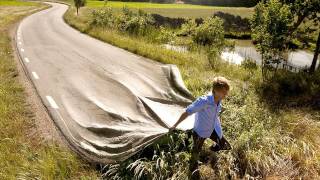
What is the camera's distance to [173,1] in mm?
109188

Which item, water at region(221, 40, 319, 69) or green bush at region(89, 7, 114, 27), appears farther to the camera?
green bush at region(89, 7, 114, 27)

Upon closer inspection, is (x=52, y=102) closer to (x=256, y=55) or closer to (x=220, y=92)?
A: (x=220, y=92)

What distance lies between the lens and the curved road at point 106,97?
6.39 meters

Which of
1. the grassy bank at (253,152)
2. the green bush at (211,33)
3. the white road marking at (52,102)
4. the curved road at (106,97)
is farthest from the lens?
the green bush at (211,33)

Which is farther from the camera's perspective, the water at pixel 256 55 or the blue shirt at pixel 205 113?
the water at pixel 256 55

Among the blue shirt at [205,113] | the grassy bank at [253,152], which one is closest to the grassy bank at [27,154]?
the grassy bank at [253,152]

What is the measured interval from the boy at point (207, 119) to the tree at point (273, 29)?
6.36 meters

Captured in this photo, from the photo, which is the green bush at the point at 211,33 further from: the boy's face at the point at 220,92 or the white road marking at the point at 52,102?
the boy's face at the point at 220,92

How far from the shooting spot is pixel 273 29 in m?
11.5

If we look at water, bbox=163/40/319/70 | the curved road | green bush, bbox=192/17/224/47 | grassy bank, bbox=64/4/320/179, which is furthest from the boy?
water, bbox=163/40/319/70

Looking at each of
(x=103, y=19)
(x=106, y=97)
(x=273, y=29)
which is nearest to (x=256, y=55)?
(x=103, y=19)

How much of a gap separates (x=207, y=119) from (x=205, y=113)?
0.12 m

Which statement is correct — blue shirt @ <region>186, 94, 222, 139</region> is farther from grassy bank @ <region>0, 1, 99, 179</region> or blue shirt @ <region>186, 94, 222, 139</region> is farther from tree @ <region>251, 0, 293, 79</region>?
tree @ <region>251, 0, 293, 79</region>

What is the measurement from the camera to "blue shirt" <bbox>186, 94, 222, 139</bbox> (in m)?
5.42
